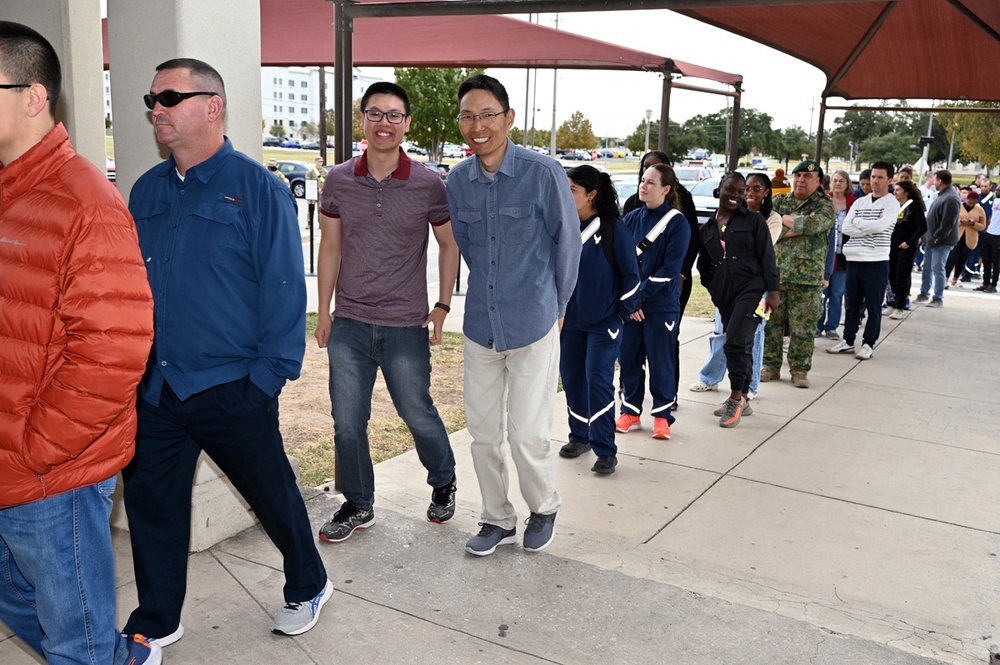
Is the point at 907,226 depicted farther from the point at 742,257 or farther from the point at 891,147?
the point at 891,147

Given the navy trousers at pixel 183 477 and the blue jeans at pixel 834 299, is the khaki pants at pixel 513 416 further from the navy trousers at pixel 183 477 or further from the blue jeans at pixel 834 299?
the blue jeans at pixel 834 299

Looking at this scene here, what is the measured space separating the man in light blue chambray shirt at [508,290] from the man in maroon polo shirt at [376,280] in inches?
7.3

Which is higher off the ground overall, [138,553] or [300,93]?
[300,93]

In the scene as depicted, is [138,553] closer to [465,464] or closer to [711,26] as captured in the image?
[465,464]

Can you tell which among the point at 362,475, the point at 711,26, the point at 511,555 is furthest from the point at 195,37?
the point at 711,26

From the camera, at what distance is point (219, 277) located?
294 centimetres

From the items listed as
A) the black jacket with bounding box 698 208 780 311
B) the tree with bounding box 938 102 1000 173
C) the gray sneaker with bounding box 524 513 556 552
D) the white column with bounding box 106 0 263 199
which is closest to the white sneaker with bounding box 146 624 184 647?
the gray sneaker with bounding box 524 513 556 552

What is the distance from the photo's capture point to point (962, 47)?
8.70 m

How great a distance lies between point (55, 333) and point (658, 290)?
4398 millimetres

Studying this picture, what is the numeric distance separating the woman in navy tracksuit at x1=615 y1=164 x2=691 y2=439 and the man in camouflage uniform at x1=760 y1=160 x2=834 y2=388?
2.17m

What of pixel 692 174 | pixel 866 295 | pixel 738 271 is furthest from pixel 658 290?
pixel 692 174

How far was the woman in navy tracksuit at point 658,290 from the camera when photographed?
19.8 feet

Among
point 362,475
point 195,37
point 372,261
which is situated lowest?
point 362,475

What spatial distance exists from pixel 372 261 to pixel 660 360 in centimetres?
274
